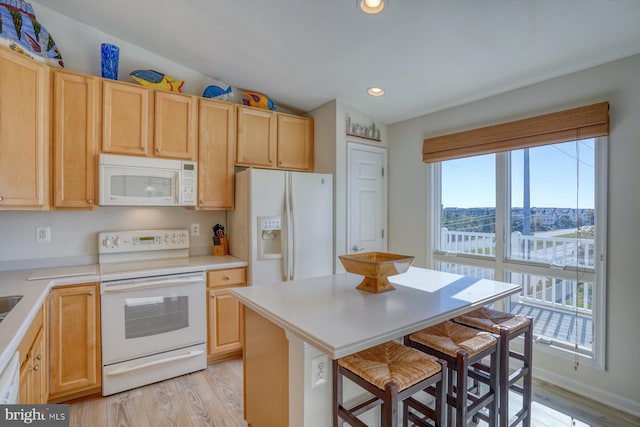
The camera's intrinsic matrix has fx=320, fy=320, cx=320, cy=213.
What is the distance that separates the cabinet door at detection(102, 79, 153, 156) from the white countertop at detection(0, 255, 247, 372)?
0.95 meters

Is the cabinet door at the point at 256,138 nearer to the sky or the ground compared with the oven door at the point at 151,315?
nearer to the sky

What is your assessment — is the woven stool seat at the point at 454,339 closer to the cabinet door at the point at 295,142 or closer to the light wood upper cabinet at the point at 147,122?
the cabinet door at the point at 295,142

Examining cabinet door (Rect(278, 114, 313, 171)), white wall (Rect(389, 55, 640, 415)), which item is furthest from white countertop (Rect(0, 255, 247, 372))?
white wall (Rect(389, 55, 640, 415))

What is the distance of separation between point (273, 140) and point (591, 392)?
10.9ft

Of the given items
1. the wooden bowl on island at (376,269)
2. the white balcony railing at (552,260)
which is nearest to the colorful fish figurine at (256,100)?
the wooden bowl on island at (376,269)

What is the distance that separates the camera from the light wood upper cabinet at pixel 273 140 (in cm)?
315

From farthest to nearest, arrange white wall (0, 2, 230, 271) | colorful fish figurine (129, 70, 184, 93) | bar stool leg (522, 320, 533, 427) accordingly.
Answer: colorful fish figurine (129, 70, 184, 93), white wall (0, 2, 230, 271), bar stool leg (522, 320, 533, 427)

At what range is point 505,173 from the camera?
280 cm

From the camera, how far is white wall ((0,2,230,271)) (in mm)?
2471

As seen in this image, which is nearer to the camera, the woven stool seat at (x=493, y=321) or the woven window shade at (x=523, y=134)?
the woven stool seat at (x=493, y=321)

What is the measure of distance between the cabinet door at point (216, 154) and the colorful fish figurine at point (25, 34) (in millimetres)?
1096

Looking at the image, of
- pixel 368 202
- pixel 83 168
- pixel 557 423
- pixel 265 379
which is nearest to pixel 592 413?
pixel 557 423

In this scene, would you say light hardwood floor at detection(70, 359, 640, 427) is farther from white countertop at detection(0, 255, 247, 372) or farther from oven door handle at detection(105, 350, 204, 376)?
white countertop at detection(0, 255, 247, 372)

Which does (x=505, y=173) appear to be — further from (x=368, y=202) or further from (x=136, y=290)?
(x=136, y=290)
